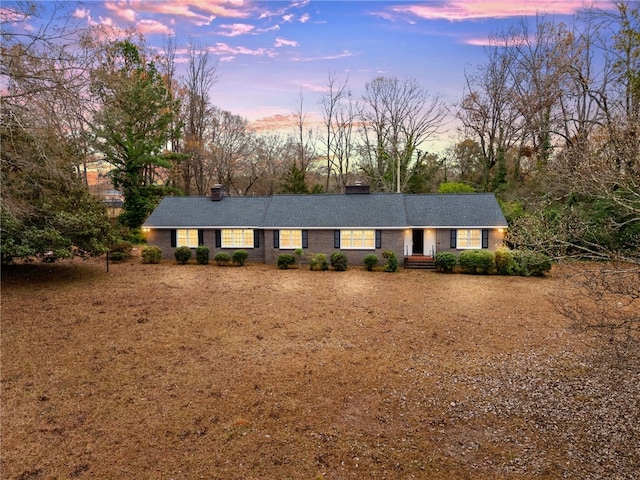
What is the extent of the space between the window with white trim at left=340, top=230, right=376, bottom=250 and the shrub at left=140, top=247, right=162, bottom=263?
34.3 feet

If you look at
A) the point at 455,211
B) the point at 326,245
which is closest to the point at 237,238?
the point at 326,245

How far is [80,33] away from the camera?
6.40 meters

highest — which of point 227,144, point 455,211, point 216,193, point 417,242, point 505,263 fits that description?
point 227,144

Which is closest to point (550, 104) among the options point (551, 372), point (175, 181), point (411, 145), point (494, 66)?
point (494, 66)

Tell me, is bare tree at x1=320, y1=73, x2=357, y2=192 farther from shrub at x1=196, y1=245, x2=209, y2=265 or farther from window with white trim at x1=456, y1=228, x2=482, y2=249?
shrub at x1=196, y1=245, x2=209, y2=265

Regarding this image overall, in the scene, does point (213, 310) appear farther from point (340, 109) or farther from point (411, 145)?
point (340, 109)

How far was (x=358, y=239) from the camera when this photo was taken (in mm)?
21344

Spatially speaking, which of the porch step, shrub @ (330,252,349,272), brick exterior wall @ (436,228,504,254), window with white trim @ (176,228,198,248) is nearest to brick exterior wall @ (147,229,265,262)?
window with white trim @ (176,228,198,248)

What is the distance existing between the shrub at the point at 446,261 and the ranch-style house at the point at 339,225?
60.8 inches

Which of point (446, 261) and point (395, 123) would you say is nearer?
point (446, 261)

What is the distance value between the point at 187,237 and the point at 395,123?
2354 centimetres

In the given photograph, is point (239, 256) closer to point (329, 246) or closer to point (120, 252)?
point (329, 246)

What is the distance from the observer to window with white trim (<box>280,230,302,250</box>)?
71.2 ft

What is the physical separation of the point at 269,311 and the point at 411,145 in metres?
27.7
